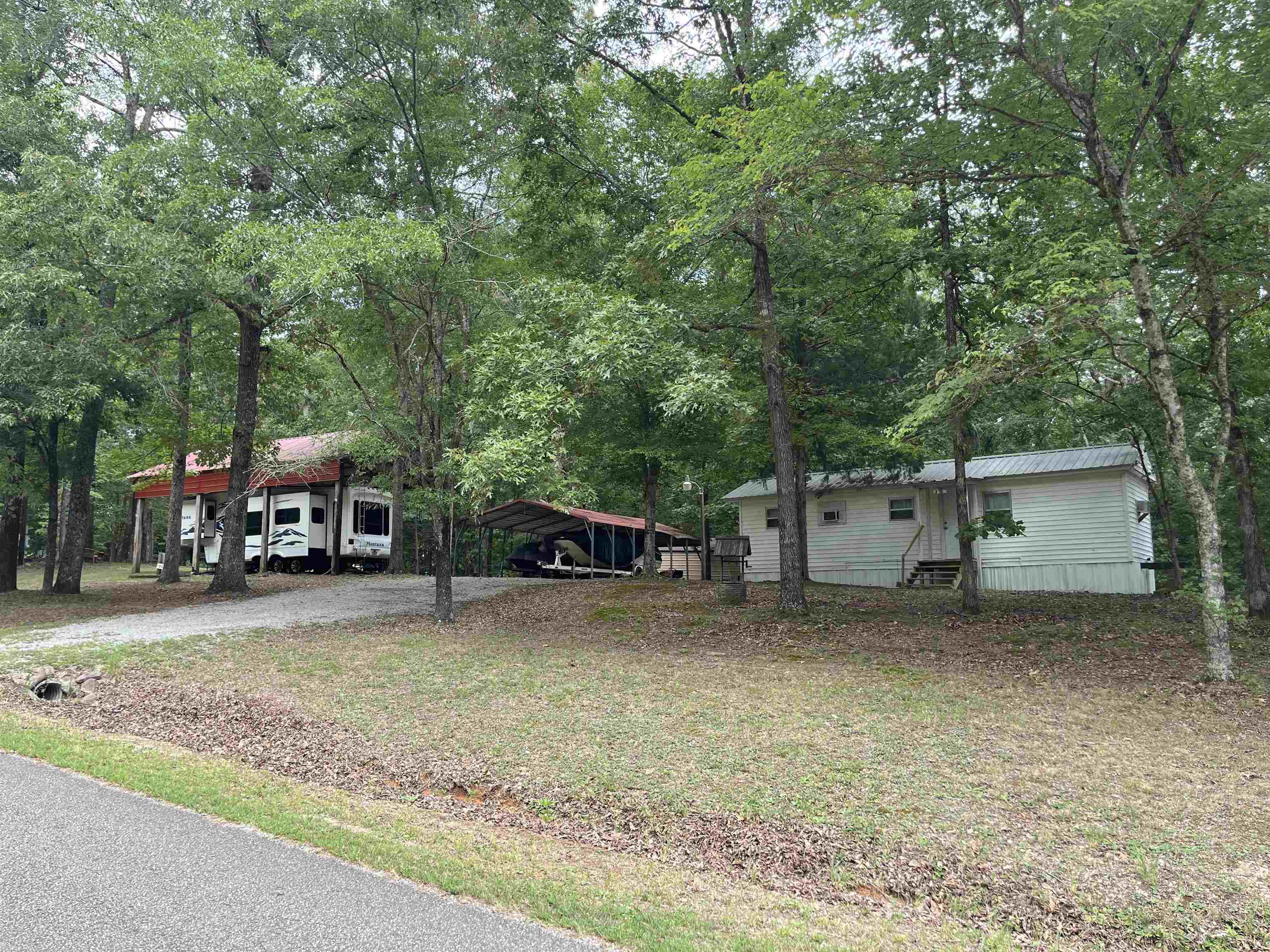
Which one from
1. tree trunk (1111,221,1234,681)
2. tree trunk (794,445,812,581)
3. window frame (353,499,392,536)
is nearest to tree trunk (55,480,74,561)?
window frame (353,499,392,536)

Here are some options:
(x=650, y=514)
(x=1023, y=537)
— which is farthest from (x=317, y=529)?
(x=1023, y=537)

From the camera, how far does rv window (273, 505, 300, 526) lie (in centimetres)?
2211

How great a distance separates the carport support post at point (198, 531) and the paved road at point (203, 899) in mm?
20332

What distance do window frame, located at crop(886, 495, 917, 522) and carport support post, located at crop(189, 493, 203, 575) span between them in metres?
18.8

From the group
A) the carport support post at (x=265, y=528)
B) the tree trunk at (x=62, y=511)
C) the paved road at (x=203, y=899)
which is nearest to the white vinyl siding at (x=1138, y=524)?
the paved road at (x=203, y=899)

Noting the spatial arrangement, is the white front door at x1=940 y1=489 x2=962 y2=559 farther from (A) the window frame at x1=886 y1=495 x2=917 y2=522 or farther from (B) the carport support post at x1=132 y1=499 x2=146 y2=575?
(B) the carport support post at x1=132 y1=499 x2=146 y2=575

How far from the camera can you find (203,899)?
142 inches

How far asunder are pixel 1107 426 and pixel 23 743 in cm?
1570

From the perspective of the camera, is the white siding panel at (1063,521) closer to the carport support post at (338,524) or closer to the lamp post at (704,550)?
the lamp post at (704,550)

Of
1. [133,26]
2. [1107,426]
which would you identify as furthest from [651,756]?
[133,26]

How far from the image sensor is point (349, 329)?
1417 centimetres

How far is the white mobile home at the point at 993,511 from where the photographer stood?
17422 millimetres

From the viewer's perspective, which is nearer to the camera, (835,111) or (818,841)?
(818,841)

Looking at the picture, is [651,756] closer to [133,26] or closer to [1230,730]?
[1230,730]
